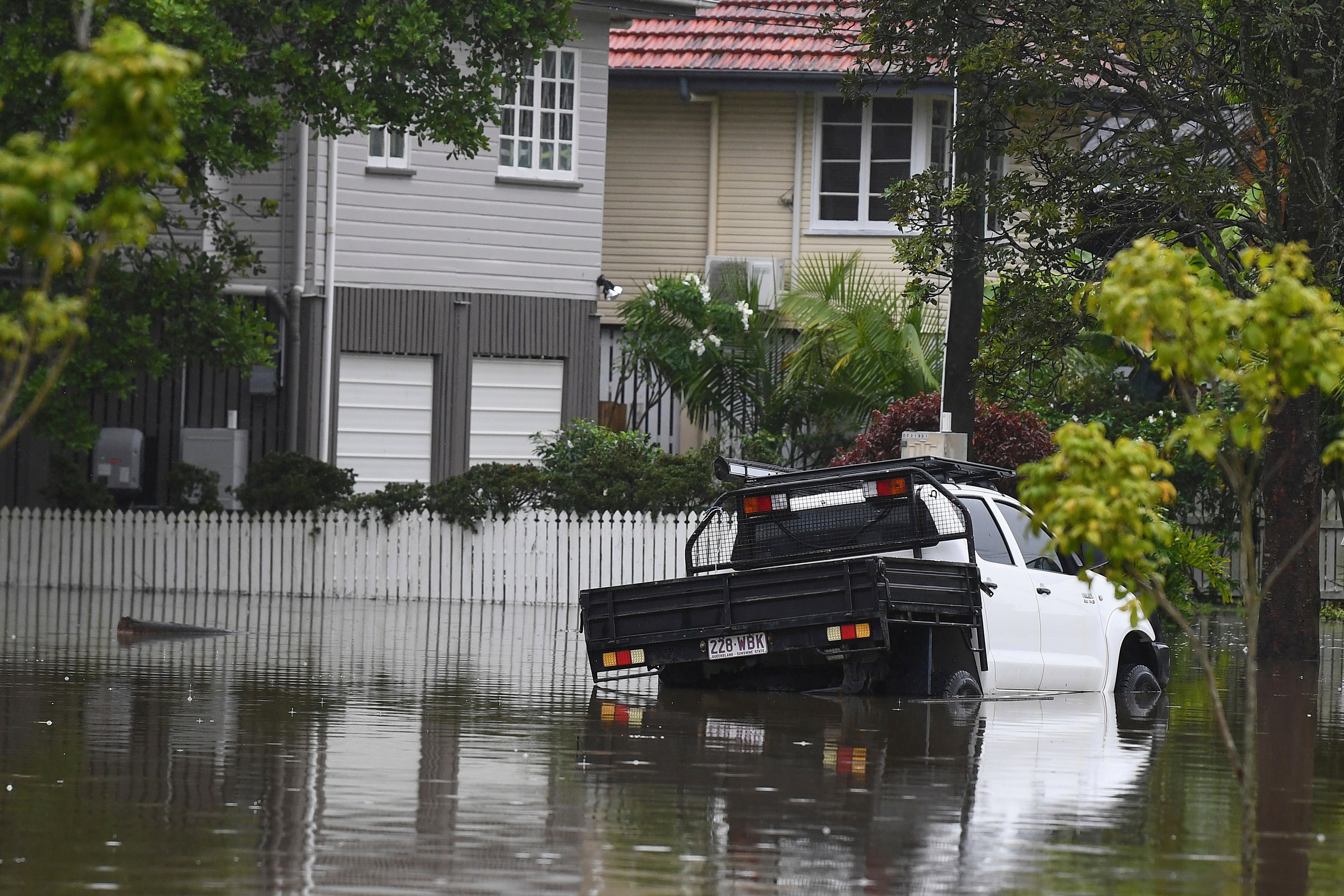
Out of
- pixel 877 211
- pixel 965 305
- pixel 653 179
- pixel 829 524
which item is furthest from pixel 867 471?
pixel 653 179

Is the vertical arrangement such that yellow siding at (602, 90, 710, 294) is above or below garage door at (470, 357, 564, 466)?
above

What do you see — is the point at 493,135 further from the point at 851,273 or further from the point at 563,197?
the point at 851,273

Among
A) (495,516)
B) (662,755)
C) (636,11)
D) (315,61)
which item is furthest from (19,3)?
(662,755)

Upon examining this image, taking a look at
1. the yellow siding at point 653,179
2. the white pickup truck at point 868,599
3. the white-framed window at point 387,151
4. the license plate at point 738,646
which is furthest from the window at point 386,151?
the license plate at point 738,646

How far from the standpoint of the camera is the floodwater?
22.9ft

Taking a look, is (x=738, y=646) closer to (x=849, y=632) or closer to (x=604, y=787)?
(x=849, y=632)

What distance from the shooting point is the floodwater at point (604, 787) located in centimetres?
699

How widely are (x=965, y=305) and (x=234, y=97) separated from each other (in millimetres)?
8216

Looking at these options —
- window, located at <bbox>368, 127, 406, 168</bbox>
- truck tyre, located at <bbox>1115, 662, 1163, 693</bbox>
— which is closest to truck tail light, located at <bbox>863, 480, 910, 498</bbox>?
truck tyre, located at <bbox>1115, 662, 1163, 693</bbox>

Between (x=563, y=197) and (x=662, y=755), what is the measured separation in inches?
728

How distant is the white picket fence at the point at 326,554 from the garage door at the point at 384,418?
2.91 meters

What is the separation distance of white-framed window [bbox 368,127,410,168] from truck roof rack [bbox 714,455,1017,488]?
44.4 ft

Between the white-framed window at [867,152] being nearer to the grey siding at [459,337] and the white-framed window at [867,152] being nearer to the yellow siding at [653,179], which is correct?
the yellow siding at [653,179]

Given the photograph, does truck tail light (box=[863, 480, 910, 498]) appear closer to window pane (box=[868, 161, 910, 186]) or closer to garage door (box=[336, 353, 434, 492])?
garage door (box=[336, 353, 434, 492])
